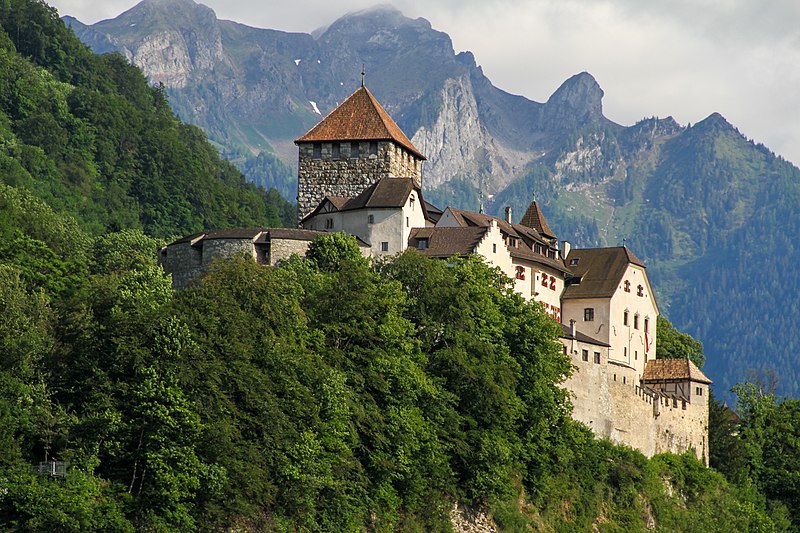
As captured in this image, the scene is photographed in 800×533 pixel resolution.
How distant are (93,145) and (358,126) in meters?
47.7

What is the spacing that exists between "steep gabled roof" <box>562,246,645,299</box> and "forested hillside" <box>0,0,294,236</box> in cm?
3263

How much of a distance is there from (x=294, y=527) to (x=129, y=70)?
100227mm

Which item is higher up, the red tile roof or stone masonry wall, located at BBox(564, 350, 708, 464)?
the red tile roof

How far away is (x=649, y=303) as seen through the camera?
95.1m

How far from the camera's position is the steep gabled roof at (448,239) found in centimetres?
8156

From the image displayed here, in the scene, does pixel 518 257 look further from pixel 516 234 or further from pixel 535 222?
pixel 535 222

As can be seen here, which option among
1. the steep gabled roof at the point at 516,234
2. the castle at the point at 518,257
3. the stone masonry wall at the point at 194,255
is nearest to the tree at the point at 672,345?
the castle at the point at 518,257

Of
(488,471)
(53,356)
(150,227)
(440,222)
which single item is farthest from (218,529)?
(150,227)

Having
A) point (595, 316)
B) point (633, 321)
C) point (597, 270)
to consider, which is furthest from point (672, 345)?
point (595, 316)

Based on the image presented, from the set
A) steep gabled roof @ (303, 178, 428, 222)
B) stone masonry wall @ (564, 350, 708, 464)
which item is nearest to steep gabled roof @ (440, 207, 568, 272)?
steep gabled roof @ (303, 178, 428, 222)

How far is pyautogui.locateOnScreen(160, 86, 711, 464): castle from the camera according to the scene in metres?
80.9

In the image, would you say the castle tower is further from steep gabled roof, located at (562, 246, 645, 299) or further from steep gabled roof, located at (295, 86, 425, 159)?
steep gabled roof, located at (562, 246, 645, 299)

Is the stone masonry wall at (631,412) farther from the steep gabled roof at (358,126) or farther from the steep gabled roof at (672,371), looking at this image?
the steep gabled roof at (358,126)

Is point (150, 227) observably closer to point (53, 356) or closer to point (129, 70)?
point (129, 70)
